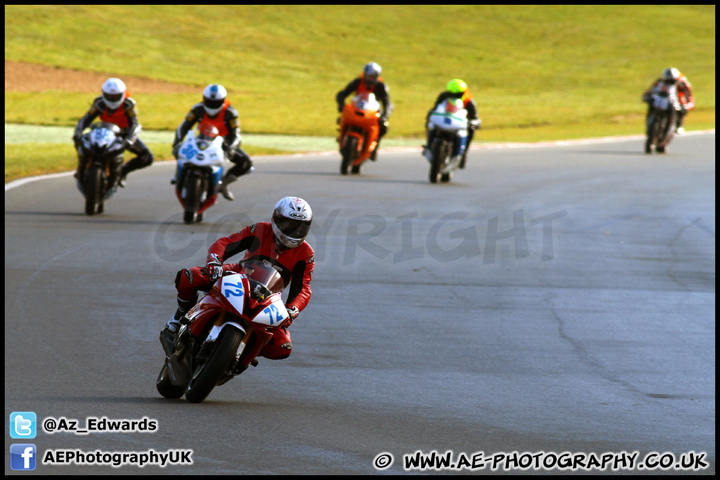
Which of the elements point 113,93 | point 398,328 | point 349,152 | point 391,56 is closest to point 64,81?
point 391,56

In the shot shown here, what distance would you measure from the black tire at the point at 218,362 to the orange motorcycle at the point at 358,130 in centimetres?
1433

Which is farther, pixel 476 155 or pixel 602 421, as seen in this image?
pixel 476 155

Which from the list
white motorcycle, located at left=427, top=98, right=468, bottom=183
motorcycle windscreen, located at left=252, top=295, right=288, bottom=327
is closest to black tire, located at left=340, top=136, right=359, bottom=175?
white motorcycle, located at left=427, top=98, right=468, bottom=183

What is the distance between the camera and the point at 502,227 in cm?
1600

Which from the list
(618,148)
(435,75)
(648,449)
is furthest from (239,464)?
(435,75)

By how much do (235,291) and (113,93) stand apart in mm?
9496

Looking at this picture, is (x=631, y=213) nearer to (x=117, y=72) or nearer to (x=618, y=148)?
(x=618, y=148)

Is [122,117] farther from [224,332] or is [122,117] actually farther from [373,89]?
[224,332]

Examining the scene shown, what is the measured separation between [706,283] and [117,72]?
1737 inches

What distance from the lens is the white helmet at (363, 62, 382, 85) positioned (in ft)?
68.5

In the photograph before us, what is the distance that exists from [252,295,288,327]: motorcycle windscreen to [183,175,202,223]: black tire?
27.3ft

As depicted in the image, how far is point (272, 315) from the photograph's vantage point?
22.3 ft

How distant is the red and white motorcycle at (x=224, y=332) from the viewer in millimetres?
6754

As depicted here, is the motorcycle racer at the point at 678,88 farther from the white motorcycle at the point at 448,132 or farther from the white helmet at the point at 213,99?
the white helmet at the point at 213,99
